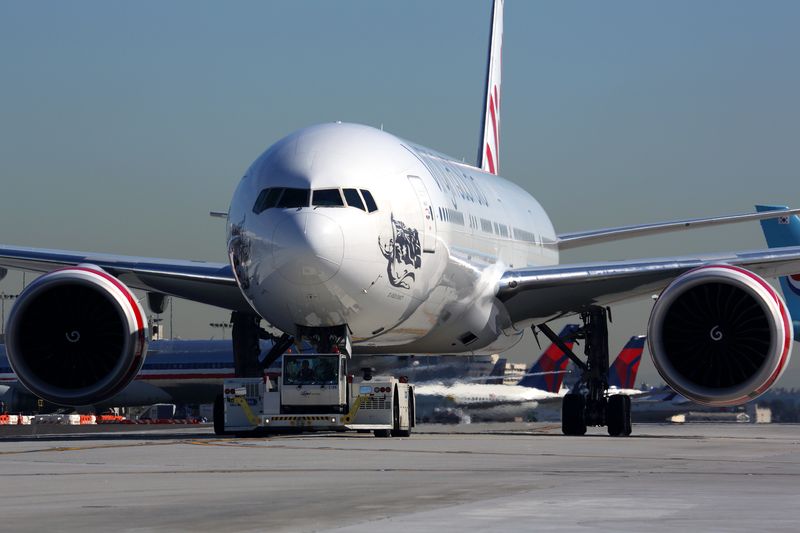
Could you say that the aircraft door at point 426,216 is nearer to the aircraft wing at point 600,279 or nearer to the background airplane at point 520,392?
the aircraft wing at point 600,279

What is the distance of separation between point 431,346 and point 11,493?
15.0 metres

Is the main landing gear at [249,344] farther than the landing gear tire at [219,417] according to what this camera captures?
Yes

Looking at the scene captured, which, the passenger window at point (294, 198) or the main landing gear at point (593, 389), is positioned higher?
the passenger window at point (294, 198)

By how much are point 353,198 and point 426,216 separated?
2237 millimetres

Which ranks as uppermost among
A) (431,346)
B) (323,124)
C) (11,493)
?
(323,124)

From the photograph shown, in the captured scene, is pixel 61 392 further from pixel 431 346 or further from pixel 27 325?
pixel 431 346

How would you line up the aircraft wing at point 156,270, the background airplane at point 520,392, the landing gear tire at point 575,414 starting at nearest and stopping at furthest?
1. the aircraft wing at point 156,270
2. the landing gear tire at point 575,414
3. the background airplane at point 520,392

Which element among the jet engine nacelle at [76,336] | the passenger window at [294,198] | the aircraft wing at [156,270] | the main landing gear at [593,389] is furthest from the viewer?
the main landing gear at [593,389]

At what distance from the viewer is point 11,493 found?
11438 millimetres

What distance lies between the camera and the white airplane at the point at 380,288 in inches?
808

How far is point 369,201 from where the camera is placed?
69.1 ft

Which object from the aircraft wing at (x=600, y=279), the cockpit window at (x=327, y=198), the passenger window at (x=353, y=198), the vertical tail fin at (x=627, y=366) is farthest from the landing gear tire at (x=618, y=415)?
the vertical tail fin at (x=627, y=366)

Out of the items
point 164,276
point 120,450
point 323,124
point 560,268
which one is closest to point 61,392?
point 164,276

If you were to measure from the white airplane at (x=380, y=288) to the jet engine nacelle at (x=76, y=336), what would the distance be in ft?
0.08
